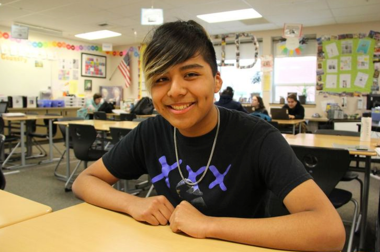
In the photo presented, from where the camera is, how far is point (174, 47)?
84 cm

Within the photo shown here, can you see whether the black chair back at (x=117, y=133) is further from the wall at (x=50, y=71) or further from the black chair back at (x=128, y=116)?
the wall at (x=50, y=71)

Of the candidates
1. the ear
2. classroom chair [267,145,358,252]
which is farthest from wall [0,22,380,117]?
the ear

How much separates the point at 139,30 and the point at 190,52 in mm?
7113

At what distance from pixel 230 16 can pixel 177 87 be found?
229 inches

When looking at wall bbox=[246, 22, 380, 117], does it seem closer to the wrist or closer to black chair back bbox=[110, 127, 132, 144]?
black chair back bbox=[110, 127, 132, 144]

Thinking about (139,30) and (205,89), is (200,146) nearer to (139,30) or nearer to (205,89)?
(205,89)

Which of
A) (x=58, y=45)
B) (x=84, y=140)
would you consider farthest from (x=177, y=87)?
(x=58, y=45)

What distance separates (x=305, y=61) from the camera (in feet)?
24.0

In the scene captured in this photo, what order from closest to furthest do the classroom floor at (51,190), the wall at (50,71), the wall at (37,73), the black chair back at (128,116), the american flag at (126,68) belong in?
the classroom floor at (51,190), the black chair back at (128,116), the wall at (50,71), the wall at (37,73), the american flag at (126,68)

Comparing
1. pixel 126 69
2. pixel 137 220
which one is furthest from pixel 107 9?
pixel 137 220

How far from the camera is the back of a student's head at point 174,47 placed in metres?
0.84

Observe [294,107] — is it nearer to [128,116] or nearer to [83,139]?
[128,116]

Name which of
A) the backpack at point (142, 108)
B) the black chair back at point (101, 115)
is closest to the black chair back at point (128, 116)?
the black chair back at point (101, 115)

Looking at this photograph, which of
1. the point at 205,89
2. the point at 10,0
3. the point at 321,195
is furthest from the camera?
the point at 10,0
